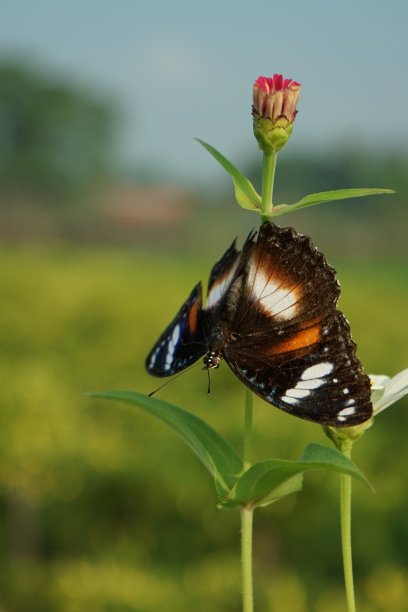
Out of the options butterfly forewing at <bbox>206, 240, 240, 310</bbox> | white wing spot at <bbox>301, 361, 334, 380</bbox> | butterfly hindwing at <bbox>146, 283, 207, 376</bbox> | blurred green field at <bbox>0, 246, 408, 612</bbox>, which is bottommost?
blurred green field at <bbox>0, 246, 408, 612</bbox>

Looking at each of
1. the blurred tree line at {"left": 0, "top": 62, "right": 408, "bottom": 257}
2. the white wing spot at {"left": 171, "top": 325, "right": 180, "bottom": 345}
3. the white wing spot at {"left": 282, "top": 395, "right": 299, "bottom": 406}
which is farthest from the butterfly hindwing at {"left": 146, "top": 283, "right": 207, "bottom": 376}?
the blurred tree line at {"left": 0, "top": 62, "right": 408, "bottom": 257}

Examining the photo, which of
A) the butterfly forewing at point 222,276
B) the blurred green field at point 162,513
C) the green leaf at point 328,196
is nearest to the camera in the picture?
the green leaf at point 328,196

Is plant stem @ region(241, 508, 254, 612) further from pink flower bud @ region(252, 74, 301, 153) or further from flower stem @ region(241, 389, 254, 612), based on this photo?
pink flower bud @ region(252, 74, 301, 153)

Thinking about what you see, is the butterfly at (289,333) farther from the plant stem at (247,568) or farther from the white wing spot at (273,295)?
the plant stem at (247,568)

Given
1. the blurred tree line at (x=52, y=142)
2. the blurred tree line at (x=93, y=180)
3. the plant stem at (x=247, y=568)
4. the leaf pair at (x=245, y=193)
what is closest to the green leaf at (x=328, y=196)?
the leaf pair at (x=245, y=193)

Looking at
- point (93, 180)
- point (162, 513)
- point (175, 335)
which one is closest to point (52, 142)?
point (93, 180)

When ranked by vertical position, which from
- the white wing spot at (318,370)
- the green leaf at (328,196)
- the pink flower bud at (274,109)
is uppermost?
the pink flower bud at (274,109)
